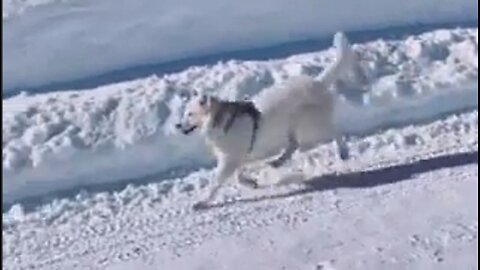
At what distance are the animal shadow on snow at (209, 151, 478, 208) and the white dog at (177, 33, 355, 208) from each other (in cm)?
27

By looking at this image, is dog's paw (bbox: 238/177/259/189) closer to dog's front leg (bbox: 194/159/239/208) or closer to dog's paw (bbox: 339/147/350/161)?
dog's front leg (bbox: 194/159/239/208)

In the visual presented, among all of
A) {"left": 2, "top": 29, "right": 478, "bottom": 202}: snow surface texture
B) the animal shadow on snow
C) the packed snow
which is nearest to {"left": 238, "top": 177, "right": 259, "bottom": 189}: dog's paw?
the packed snow

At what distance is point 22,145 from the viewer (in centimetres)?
884

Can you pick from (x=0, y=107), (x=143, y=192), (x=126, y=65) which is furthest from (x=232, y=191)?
(x=126, y=65)

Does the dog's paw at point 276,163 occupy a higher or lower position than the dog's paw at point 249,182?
higher

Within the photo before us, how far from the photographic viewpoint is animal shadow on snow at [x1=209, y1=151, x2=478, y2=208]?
26.0ft

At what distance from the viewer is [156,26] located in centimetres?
1139

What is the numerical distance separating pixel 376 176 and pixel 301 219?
2.68 feet

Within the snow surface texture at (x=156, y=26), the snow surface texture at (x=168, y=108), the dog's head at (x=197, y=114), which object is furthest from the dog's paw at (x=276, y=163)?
the snow surface texture at (x=156, y=26)

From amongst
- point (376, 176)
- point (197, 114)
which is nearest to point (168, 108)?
point (197, 114)

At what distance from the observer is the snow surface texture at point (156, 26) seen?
10820mm

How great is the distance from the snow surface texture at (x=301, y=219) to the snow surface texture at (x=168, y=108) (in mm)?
388

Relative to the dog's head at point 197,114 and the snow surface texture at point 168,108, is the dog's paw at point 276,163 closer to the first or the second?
the snow surface texture at point 168,108

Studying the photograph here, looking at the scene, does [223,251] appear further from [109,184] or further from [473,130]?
[473,130]
